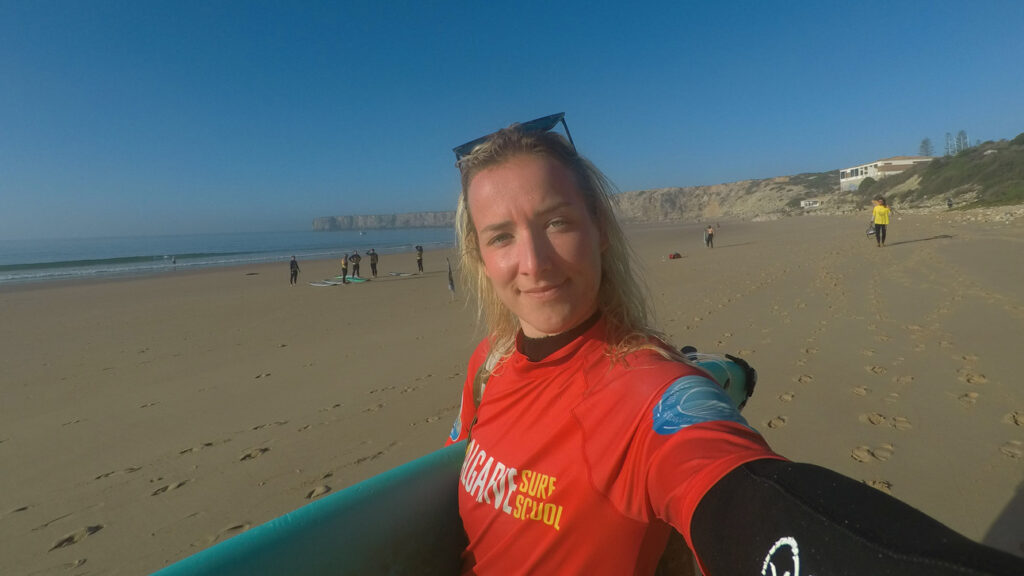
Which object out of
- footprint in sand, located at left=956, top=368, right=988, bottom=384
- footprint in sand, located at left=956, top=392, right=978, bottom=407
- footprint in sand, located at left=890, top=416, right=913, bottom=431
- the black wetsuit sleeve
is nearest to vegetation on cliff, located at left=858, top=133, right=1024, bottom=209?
footprint in sand, located at left=956, top=368, right=988, bottom=384

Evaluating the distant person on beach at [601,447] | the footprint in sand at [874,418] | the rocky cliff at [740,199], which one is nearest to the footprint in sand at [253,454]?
the distant person on beach at [601,447]

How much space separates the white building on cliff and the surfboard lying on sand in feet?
256

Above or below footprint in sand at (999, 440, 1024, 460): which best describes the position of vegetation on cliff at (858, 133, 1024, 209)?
above

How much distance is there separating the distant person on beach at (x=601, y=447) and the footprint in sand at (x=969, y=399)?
13.0 ft

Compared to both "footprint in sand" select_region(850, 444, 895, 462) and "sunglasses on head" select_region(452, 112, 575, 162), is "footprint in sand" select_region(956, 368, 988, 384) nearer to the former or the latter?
"footprint in sand" select_region(850, 444, 895, 462)

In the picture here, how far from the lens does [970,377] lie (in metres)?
4.36

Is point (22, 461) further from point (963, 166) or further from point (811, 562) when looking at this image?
point (963, 166)

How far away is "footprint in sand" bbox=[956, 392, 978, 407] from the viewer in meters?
3.87

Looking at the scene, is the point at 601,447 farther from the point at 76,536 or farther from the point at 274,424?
the point at 274,424

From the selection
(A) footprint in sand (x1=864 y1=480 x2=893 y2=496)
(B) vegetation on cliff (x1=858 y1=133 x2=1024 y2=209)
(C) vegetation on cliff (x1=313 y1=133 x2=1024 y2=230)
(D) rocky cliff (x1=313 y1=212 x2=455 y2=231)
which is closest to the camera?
(A) footprint in sand (x1=864 y1=480 x2=893 y2=496)

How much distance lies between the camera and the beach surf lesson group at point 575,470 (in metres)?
0.72

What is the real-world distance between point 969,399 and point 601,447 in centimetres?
458

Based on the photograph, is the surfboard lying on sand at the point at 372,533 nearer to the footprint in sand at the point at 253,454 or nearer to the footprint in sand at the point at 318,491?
the footprint in sand at the point at 318,491

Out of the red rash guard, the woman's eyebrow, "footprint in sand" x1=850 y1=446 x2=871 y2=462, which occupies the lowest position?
"footprint in sand" x1=850 y1=446 x2=871 y2=462
